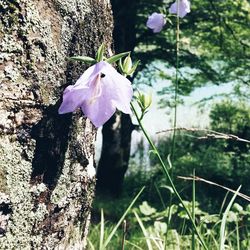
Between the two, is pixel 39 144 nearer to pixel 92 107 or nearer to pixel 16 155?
pixel 16 155

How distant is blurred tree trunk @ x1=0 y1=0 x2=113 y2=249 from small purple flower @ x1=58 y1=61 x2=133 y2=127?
6.8 inches

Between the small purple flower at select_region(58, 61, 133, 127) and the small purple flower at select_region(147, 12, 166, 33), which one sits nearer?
the small purple flower at select_region(58, 61, 133, 127)

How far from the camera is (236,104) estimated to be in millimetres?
10555

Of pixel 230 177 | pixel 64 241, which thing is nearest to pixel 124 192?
pixel 230 177

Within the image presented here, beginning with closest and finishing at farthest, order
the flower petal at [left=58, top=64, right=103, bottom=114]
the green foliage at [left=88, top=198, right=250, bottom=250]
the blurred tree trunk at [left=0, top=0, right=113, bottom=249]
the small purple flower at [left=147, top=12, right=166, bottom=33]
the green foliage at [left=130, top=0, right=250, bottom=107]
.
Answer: the flower petal at [left=58, top=64, right=103, bottom=114] < the blurred tree trunk at [left=0, top=0, right=113, bottom=249] < the green foliage at [left=88, top=198, right=250, bottom=250] < the small purple flower at [left=147, top=12, right=166, bottom=33] < the green foliage at [left=130, top=0, right=250, bottom=107]

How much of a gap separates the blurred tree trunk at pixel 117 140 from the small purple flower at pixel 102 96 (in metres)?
7.73

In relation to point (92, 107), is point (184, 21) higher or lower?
higher

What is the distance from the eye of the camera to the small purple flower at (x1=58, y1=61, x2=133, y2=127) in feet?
3.89

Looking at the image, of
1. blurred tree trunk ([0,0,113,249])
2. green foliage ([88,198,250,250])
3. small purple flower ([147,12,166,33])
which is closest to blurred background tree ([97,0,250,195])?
green foliage ([88,198,250,250])

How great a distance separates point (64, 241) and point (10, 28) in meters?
0.60

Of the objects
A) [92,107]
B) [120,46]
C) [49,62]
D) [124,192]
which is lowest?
[124,192]

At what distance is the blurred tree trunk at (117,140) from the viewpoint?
29.3ft

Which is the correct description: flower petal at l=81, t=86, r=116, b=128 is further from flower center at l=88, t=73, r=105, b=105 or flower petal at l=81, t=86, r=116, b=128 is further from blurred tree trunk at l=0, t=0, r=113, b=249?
blurred tree trunk at l=0, t=0, r=113, b=249

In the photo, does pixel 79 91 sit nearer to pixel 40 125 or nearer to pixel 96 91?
pixel 96 91
